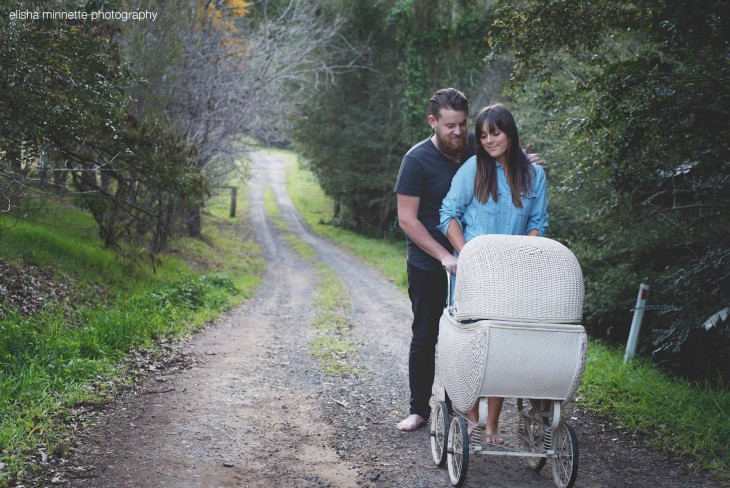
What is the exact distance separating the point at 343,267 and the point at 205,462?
16.4 m

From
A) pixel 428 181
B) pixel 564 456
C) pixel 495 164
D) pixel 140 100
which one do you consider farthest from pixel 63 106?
pixel 140 100

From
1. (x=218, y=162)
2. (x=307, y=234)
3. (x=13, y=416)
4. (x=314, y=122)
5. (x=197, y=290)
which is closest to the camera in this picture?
(x=13, y=416)

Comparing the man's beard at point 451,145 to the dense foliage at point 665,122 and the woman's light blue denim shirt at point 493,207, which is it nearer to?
the woman's light blue denim shirt at point 493,207

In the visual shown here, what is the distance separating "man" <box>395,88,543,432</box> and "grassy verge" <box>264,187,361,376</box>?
90.9 inches

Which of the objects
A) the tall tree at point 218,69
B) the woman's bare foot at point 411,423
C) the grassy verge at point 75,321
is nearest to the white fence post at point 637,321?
the woman's bare foot at point 411,423

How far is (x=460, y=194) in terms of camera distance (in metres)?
4.23

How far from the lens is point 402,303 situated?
1390 cm

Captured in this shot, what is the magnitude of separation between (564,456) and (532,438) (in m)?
0.41

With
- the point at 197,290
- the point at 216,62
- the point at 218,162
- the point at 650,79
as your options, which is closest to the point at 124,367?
the point at 197,290

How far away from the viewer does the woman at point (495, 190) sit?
→ 4.14 metres

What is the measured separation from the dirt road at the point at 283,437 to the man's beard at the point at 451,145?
218 cm

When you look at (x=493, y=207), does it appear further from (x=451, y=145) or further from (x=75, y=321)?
(x=75, y=321)

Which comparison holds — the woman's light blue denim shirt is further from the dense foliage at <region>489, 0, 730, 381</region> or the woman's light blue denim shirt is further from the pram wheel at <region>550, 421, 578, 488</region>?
the dense foliage at <region>489, 0, 730, 381</region>

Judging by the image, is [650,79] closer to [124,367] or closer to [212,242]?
[124,367]
